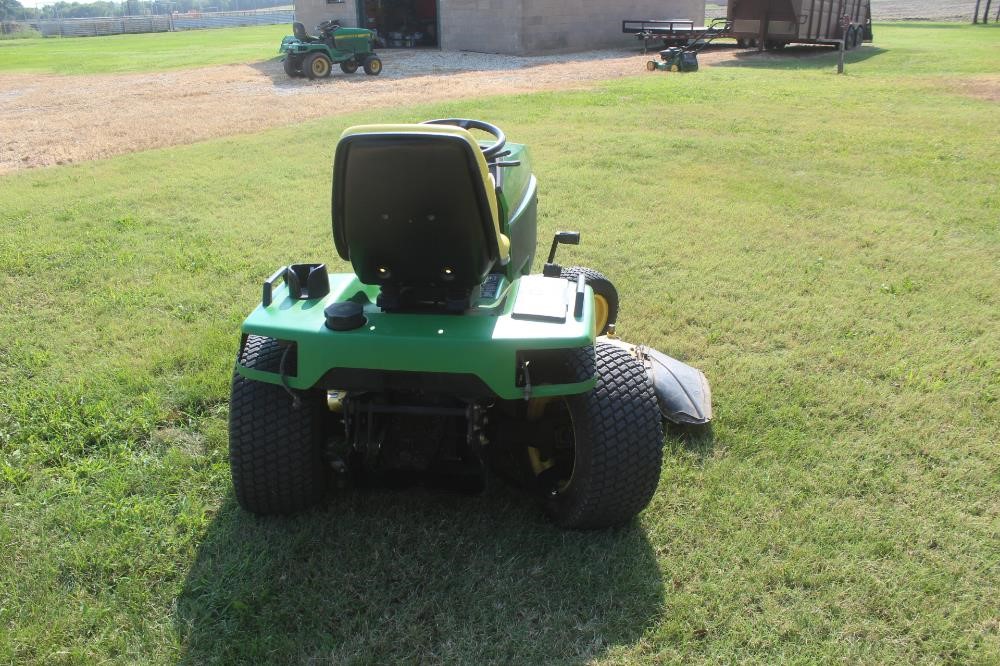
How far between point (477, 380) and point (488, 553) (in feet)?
2.02

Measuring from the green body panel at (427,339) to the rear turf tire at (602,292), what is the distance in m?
1.13

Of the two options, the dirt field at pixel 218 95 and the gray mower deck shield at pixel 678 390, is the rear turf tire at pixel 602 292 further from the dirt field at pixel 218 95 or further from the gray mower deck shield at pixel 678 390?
the dirt field at pixel 218 95

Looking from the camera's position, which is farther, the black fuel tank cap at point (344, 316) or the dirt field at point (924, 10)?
the dirt field at point (924, 10)

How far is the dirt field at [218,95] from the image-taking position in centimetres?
982

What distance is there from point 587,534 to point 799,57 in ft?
62.4

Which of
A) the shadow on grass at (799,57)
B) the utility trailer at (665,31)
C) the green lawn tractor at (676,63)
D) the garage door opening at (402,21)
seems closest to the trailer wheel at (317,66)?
the green lawn tractor at (676,63)

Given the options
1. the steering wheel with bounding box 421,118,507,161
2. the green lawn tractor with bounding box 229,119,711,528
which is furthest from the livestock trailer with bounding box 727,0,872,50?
the green lawn tractor with bounding box 229,119,711,528

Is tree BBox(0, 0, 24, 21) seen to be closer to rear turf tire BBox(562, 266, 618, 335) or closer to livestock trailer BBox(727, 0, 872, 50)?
livestock trailer BBox(727, 0, 872, 50)

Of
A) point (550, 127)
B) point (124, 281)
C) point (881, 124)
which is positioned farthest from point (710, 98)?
point (124, 281)

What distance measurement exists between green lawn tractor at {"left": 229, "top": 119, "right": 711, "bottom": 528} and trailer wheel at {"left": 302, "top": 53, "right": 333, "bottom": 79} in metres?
14.2

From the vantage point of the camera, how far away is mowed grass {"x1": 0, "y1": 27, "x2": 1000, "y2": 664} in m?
2.27

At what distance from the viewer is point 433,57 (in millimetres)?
19625

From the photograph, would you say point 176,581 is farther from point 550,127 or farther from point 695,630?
point 550,127

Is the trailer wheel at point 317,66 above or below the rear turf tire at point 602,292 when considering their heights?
above
